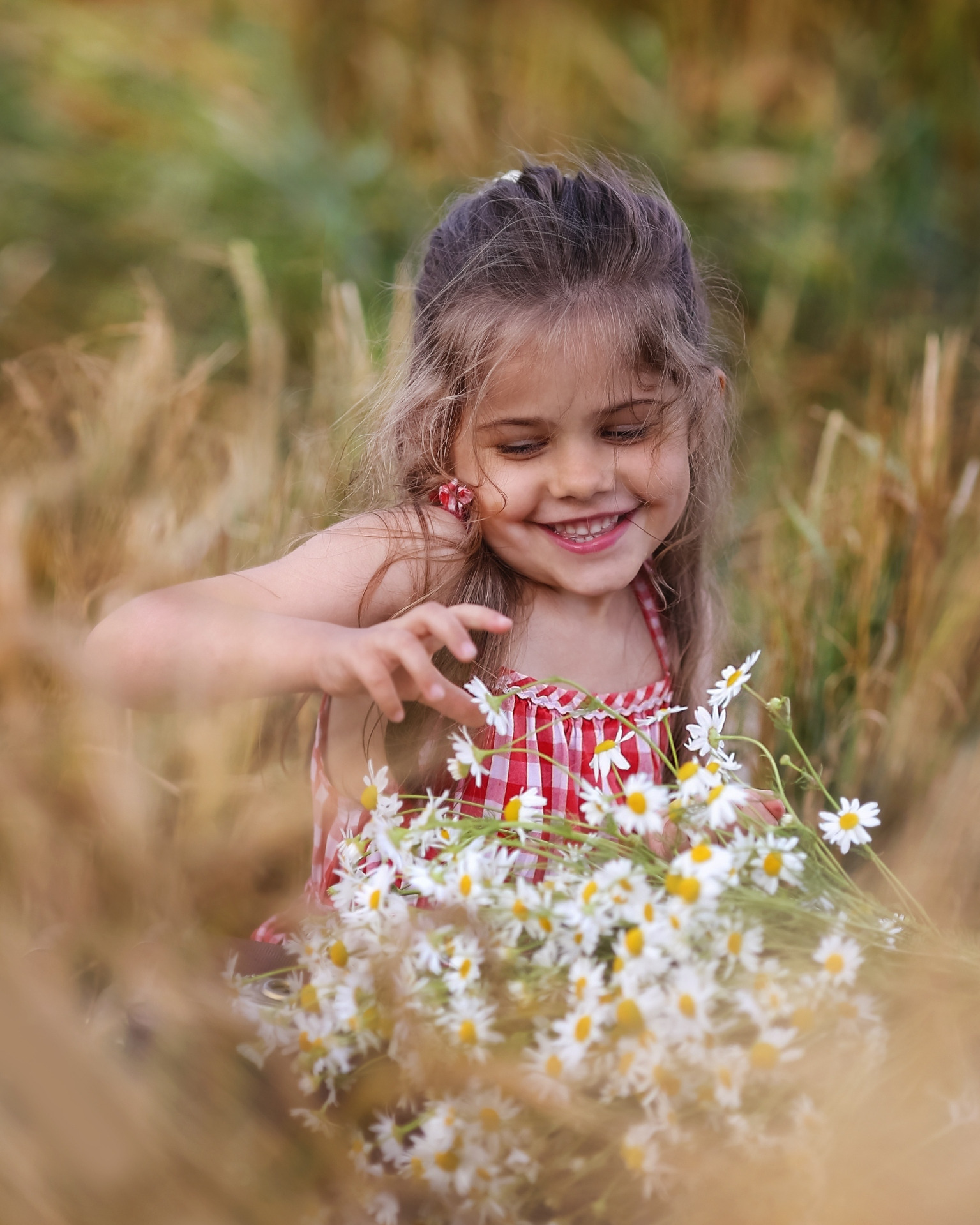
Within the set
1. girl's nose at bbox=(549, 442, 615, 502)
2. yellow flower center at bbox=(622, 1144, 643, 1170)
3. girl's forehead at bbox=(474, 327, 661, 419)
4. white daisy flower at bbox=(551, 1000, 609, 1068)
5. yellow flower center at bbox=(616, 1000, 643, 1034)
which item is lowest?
yellow flower center at bbox=(622, 1144, 643, 1170)

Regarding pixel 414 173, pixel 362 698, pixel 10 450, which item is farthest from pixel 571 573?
pixel 414 173

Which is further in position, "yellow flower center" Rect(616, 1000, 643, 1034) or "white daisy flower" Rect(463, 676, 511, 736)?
"white daisy flower" Rect(463, 676, 511, 736)

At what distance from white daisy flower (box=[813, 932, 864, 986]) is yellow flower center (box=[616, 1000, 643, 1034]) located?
130 millimetres

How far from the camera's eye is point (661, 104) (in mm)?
3652

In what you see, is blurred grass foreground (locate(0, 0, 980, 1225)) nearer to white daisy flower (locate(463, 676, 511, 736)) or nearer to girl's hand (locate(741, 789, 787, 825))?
girl's hand (locate(741, 789, 787, 825))

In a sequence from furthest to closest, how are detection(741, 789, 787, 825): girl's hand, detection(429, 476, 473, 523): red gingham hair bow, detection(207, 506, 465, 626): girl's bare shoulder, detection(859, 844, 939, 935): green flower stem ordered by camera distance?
1. detection(429, 476, 473, 523): red gingham hair bow
2. detection(207, 506, 465, 626): girl's bare shoulder
3. detection(741, 789, 787, 825): girl's hand
4. detection(859, 844, 939, 935): green flower stem

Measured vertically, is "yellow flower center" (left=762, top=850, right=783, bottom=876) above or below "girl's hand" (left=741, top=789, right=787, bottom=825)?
above

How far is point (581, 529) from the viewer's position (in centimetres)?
132

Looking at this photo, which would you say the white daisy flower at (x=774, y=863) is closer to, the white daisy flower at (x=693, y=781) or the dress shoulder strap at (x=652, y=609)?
the white daisy flower at (x=693, y=781)

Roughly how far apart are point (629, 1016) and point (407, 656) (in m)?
0.31

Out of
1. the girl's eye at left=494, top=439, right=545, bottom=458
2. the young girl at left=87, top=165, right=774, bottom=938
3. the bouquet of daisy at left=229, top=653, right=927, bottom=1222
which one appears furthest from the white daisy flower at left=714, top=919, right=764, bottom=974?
the girl's eye at left=494, top=439, right=545, bottom=458

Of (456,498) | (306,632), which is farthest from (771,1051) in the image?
(456,498)

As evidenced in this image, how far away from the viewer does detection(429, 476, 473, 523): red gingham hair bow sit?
1329 mm

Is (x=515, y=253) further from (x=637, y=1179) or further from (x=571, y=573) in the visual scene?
(x=637, y=1179)
